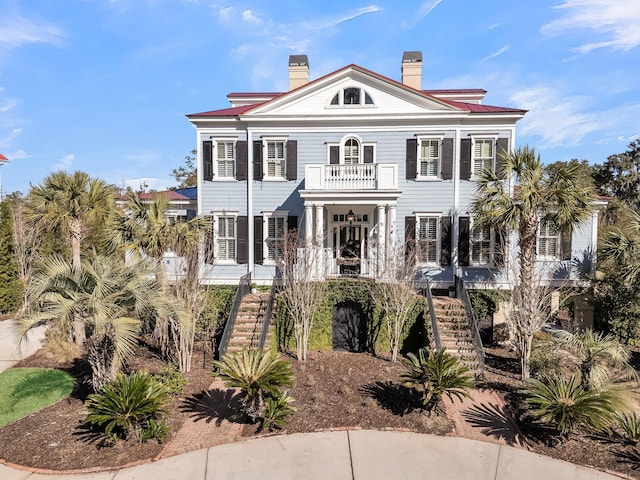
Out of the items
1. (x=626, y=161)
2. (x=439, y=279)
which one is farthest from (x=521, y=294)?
(x=626, y=161)

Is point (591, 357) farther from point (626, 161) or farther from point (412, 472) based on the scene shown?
point (626, 161)

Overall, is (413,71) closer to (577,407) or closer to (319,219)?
(319,219)

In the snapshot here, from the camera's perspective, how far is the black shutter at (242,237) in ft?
52.7

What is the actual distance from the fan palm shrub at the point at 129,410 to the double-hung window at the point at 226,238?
907 centimetres

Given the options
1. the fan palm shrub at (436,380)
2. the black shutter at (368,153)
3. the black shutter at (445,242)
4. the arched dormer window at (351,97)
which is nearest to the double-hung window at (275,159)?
the arched dormer window at (351,97)

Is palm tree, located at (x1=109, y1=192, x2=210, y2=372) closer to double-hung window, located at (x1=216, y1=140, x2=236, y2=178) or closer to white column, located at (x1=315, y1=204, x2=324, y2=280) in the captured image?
double-hung window, located at (x1=216, y1=140, x2=236, y2=178)

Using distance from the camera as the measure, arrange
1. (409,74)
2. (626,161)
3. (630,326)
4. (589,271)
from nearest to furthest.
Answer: (630,326)
(589,271)
(409,74)
(626,161)

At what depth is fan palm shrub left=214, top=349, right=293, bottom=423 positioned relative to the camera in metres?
7.38

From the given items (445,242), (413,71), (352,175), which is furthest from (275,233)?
(413,71)

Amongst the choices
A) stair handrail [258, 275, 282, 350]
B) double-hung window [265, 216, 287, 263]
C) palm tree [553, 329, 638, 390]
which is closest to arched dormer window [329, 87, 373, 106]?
double-hung window [265, 216, 287, 263]

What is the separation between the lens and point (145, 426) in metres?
7.29

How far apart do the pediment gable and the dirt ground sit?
9994mm

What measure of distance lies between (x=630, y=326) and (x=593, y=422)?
27.4ft

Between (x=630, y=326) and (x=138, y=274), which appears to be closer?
(x=138, y=274)
